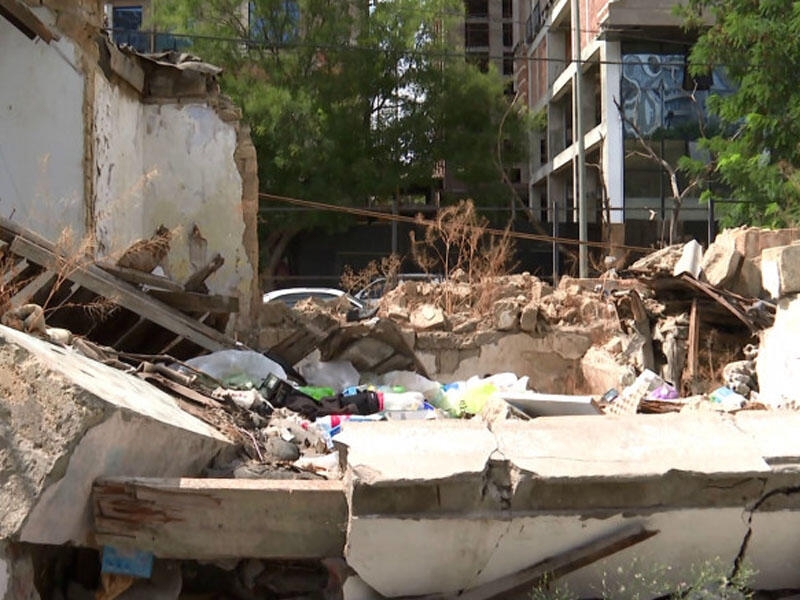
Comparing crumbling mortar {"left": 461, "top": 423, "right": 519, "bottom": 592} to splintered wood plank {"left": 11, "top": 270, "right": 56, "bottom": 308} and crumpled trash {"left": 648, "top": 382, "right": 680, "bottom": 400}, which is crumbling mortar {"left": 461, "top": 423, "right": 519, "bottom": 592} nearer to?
splintered wood plank {"left": 11, "top": 270, "right": 56, "bottom": 308}

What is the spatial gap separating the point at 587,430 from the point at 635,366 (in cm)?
516

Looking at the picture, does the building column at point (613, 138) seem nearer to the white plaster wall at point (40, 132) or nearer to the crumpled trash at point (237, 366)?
the white plaster wall at point (40, 132)

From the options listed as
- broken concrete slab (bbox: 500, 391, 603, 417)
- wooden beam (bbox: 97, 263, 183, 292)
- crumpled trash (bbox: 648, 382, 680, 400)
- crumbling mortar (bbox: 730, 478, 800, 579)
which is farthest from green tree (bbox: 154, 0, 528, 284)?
crumbling mortar (bbox: 730, 478, 800, 579)

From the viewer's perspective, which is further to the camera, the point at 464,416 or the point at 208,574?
the point at 464,416

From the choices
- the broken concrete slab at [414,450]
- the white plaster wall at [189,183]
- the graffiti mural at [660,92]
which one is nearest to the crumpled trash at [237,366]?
the white plaster wall at [189,183]

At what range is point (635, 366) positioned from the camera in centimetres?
831

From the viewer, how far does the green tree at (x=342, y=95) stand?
64.2ft

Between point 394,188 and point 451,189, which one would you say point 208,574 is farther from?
point 451,189

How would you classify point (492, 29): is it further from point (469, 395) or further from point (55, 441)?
point (55, 441)

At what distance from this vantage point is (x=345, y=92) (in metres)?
20.6

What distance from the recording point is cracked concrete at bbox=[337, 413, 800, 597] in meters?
2.96

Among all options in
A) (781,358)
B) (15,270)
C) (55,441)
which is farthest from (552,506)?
(781,358)

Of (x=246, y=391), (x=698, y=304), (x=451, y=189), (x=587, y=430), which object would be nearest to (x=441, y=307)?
(x=698, y=304)

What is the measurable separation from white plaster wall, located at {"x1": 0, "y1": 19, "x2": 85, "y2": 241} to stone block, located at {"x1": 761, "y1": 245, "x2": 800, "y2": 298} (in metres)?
5.79
